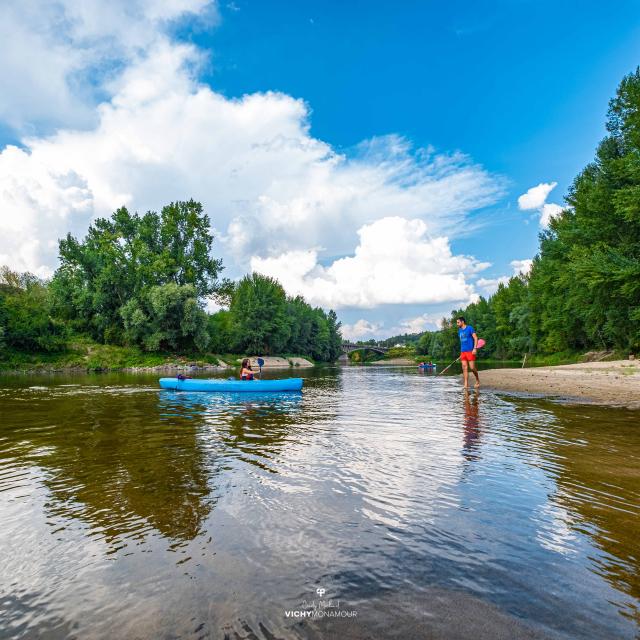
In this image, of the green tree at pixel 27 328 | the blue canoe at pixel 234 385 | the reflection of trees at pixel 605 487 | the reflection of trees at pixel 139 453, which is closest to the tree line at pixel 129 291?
the green tree at pixel 27 328

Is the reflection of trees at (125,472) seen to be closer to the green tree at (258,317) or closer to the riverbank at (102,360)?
the riverbank at (102,360)

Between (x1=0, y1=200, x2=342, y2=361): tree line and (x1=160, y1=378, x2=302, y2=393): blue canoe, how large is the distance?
3557cm

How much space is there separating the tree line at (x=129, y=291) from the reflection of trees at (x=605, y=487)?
51869 millimetres

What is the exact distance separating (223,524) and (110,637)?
1902 mm

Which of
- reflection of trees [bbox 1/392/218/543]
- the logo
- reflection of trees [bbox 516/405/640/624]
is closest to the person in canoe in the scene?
reflection of trees [bbox 1/392/218/543]

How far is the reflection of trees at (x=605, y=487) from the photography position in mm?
3568

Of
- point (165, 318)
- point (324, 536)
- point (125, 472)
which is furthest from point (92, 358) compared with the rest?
point (324, 536)

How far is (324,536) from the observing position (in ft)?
13.9

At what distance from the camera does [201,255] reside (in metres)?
63.9

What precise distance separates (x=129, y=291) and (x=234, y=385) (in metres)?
47.1

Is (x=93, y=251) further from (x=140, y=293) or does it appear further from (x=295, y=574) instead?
(x=295, y=574)

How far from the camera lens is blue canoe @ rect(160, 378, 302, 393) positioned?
64.4 feet

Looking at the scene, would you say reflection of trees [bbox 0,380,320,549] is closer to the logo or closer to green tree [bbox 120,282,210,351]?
the logo

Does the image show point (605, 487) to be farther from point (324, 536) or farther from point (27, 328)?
point (27, 328)
